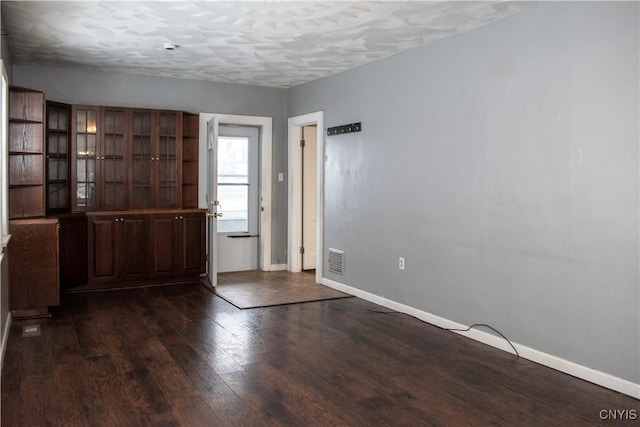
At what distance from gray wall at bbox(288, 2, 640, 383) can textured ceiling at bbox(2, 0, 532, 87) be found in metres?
0.35

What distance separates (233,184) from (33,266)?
9.83ft

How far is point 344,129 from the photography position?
5.81 metres

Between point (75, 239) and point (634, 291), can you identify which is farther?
point (75, 239)

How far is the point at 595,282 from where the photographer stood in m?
3.33

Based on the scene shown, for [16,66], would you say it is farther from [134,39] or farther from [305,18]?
[305,18]

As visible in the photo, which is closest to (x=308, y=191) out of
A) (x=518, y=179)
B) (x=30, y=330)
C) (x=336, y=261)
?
(x=336, y=261)

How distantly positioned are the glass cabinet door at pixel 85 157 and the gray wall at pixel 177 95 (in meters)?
0.27

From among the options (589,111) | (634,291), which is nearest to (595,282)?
(634,291)

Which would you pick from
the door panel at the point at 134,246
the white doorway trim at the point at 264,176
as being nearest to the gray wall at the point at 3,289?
the door panel at the point at 134,246

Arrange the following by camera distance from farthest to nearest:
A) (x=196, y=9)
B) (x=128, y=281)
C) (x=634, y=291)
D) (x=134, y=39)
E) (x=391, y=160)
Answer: (x=128, y=281) < (x=391, y=160) < (x=134, y=39) < (x=196, y=9) < (x=634, y=291)

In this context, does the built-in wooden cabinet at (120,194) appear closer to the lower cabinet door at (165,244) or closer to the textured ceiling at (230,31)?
the lower cabinet door at (165,244)

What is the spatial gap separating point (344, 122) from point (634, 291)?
3502 millimetres

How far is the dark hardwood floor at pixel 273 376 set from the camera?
2.82 metres

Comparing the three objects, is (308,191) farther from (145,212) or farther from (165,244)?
(145,212)
